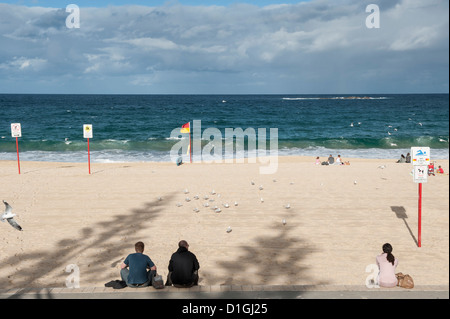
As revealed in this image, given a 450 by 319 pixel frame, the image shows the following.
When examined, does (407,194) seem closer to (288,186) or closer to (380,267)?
(288,186)

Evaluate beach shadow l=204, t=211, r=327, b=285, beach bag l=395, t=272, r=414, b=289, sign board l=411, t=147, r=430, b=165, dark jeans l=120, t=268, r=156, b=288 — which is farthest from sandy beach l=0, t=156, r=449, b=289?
sign board l=411, t=147, r=430, b=165

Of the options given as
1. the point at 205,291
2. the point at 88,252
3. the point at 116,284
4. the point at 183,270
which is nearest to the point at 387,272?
the point at 205,291

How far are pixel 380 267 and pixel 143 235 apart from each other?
18.5ft

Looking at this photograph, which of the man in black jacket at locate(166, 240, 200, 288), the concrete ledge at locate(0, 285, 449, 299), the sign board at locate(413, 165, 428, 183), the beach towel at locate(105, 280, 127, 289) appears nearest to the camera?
the concrete ledge at locate(0, 285, 449, 299)

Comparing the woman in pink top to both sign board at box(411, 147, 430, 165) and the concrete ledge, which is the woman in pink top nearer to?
the concrete ledge

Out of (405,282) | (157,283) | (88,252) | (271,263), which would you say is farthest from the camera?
(88,252)

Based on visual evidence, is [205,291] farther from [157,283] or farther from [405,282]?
[405,282]

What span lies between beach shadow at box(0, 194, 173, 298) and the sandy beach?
0.02 m

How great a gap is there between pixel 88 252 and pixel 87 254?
0.39ft

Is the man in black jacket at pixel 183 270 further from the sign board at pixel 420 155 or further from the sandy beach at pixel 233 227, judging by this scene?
the sign board at pixel 420 155

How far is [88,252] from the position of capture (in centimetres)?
912

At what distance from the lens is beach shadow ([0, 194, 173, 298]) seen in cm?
777

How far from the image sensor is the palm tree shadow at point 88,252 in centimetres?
782

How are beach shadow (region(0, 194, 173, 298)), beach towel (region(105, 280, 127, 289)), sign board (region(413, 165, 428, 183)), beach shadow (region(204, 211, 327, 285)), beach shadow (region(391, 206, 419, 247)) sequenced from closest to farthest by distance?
beach towel (region(105, 280, 127, 289))
beach shadow (region(204, 211, 327, 285))
beach shadow (region(0, 194, 173, 298))
sign board (region(413, 165, 428, 183))
beach shadow (region(391, 206, 419, 247))
